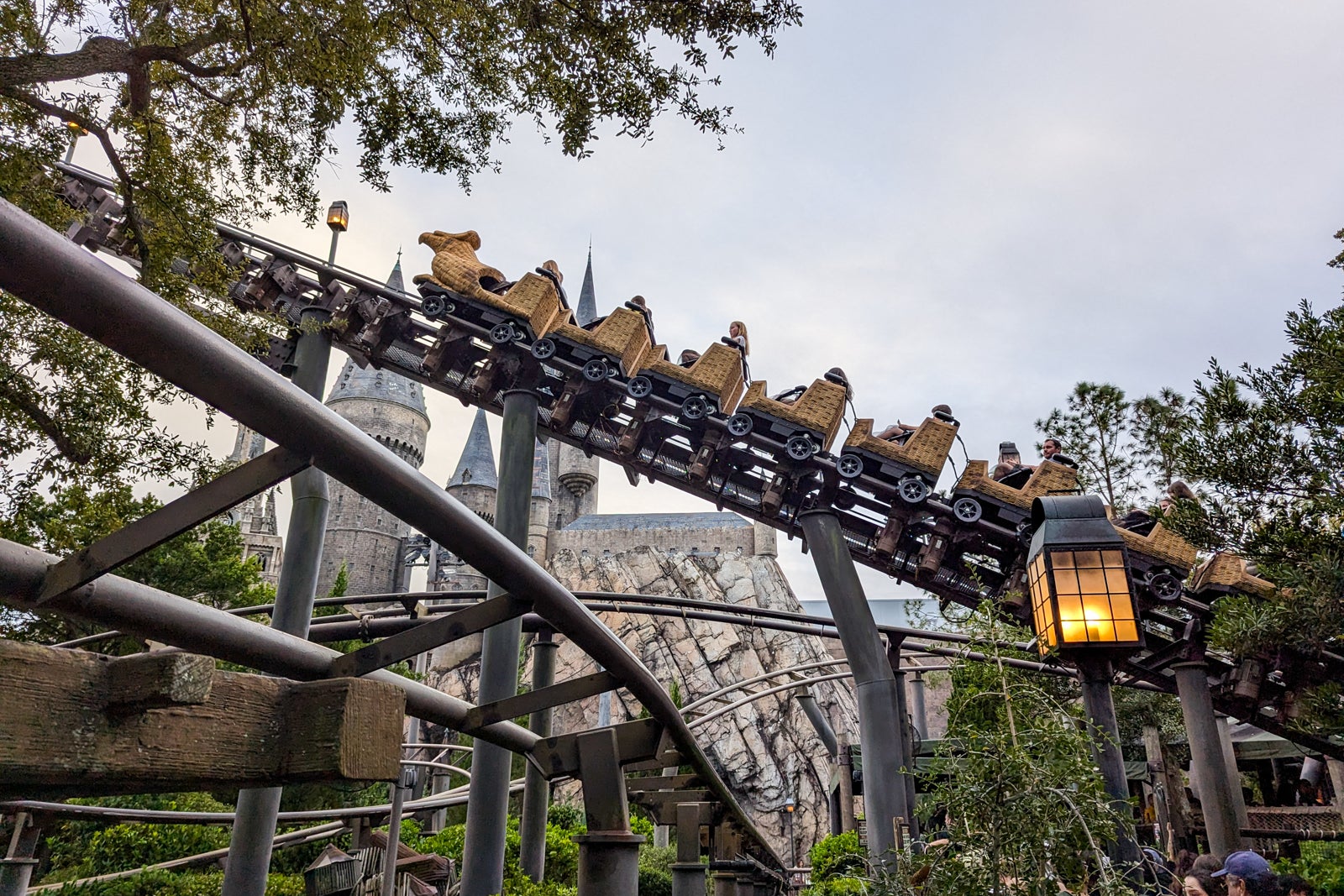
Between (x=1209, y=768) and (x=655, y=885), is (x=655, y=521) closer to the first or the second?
(x=655, y=885)

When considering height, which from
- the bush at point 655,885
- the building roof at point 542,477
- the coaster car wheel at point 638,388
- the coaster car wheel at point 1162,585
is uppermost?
the building roof at point 542,477

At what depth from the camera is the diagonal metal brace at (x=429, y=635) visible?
1858mm

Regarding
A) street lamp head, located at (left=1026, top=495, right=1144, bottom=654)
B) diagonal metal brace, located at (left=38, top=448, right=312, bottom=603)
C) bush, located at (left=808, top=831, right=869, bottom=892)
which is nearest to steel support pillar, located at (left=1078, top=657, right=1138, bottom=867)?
street lamp head, located at (left=1026, top=495, right=1144, bottom=654)

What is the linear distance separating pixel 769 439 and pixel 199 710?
7.69 meters

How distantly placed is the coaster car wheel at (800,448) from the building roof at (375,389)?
50429 millimetres

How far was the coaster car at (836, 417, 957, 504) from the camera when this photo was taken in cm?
857

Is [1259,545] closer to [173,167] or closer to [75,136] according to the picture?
[173,167]

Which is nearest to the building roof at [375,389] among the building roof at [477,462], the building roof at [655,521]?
the building roof at [477,462]

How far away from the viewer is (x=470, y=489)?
5575 centimetres

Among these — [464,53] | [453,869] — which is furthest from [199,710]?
[453,869]

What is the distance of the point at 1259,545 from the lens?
690 centimetres

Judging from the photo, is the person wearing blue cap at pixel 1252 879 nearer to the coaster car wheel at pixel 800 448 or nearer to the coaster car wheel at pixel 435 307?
the coaster car wheel at pixel 800 448

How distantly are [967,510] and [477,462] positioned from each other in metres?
51.5

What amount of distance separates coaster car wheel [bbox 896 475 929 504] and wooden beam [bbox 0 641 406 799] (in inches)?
291
